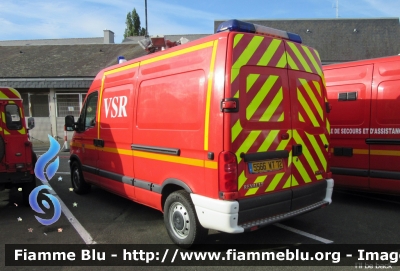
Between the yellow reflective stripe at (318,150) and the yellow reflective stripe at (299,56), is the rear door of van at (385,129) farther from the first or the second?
the yellow reflective stripe at (299,56)

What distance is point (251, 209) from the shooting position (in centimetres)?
364

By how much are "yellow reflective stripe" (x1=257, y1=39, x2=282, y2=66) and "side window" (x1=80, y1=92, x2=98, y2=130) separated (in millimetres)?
3623

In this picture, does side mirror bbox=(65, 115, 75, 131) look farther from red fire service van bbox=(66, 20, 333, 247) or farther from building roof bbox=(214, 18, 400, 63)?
building roof bbox=(214, 18, 400, 63)

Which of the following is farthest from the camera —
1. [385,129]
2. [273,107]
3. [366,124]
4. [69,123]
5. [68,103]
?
[68,103]

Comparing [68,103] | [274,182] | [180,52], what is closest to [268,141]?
[274,182]

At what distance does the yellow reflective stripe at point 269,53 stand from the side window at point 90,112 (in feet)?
11.9

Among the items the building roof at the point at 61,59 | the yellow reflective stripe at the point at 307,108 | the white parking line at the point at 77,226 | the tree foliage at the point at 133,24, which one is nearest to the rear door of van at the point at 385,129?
the yellow reflective stripe at the point at 307,108

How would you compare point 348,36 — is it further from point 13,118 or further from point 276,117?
point 13,118

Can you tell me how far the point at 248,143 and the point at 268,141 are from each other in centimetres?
33

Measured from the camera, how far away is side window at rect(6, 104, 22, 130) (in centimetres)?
589

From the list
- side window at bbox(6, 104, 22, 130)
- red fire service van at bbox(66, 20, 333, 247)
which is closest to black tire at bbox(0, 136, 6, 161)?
side window at bbox(6, 104, 22, 130)

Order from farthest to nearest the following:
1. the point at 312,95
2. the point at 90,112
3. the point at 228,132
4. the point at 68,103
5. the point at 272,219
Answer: the point at 68,103
the point at 90,112
the point at 312,95
the point at 272,219
the point at 228,132

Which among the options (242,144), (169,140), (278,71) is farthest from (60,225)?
(278,71)

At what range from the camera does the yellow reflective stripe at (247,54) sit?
11.7 ft
